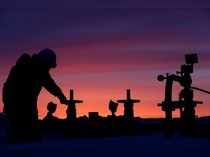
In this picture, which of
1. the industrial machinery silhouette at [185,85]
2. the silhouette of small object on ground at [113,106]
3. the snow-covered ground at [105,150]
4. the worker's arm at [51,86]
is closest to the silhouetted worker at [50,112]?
the silhouette of small object on ground at [113,106]

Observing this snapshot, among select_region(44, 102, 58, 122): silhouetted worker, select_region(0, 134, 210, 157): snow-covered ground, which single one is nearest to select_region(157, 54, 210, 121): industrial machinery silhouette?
select_region(0, 134, 210, 157): snow-covered ground

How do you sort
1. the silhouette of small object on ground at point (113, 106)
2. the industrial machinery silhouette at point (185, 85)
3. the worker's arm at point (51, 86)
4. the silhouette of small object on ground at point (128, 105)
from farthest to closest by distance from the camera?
the silhouette of small object on ground at point (128, 105), the silhouette of small object on ground at point (113, 106), the industrial machinery silhouette at point (185, 85), the worker's arm at point (51, 86)

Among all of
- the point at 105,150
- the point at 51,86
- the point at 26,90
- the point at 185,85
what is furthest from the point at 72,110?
the point at 105,150

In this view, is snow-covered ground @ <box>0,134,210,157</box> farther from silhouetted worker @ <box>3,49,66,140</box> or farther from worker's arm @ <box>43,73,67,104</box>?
worker's arm @ <box>43,73,67,104</box>

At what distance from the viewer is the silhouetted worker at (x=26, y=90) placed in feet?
28.5

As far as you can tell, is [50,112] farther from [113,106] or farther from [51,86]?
[51,86]

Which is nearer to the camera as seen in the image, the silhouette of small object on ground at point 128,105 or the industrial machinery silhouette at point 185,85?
the industrial machinery silhouette at point 185,85

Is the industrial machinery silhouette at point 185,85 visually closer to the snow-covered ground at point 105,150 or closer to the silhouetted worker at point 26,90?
the silhouetted worker at point 26,90

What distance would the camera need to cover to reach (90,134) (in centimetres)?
1722

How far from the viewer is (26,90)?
8844 millimetres

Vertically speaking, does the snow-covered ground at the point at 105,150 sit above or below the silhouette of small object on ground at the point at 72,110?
below

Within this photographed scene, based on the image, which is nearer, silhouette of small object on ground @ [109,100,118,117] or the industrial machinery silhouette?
the industrial machinery silhouette

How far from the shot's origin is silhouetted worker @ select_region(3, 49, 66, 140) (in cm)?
867

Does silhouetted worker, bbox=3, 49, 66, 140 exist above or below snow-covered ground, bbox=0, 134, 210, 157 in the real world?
above
